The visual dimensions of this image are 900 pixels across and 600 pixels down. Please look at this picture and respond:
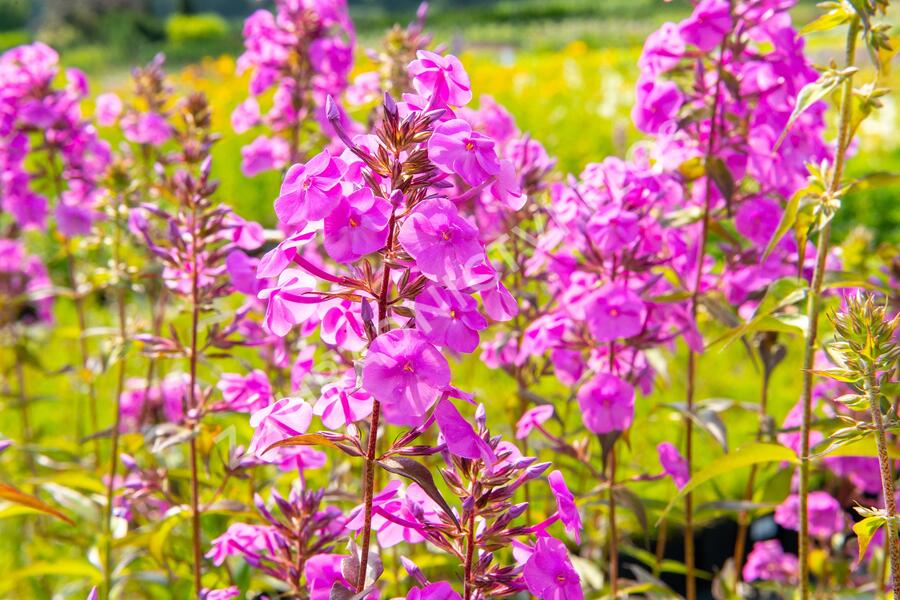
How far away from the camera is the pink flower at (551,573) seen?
1.09m

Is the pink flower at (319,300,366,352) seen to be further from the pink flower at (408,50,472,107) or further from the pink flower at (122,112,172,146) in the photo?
the pink flower at (122,112,172,146)

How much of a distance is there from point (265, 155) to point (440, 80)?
1.52 metres

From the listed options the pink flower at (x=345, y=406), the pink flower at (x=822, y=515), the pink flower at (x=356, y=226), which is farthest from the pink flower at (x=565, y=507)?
the pink flower at (x=822, y=515)

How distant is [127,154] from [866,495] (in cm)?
226

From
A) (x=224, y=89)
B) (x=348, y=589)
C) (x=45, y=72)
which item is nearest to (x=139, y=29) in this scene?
(x=224, y=89)

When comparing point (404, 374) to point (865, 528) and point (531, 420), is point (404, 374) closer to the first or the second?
point (865, 528)

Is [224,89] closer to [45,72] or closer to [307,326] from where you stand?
[45,72]

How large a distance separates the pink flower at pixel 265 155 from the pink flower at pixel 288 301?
146 cm

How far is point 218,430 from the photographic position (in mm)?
1954

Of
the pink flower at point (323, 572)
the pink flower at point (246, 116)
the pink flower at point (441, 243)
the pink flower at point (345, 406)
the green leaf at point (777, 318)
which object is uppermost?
the pink flower at point (246, 116)

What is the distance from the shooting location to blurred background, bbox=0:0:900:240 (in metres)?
7.07

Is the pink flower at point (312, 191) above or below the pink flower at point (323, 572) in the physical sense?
above

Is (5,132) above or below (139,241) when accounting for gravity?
above

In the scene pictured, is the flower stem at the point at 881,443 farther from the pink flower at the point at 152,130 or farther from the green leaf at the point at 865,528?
the pink flower at the point at 152,130
